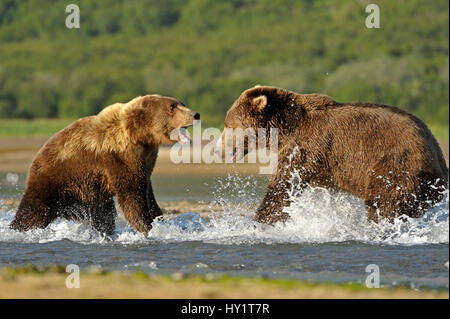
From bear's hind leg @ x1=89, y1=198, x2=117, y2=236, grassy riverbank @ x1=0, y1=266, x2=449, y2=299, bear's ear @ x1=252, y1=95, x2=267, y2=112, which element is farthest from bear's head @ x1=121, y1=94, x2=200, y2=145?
grassy riverbank @ x1=0, y1=266, x2=449, y2=299

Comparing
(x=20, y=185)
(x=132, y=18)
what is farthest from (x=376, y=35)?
(x=20, y=185)

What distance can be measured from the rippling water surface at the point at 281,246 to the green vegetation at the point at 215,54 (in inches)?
679

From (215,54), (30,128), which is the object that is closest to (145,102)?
(30,128)

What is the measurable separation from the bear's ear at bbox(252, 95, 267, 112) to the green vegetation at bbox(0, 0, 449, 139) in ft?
57.0

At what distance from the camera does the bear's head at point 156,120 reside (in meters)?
7.60

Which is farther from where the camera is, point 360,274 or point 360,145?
point 360,145

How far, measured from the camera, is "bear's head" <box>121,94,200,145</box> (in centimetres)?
760

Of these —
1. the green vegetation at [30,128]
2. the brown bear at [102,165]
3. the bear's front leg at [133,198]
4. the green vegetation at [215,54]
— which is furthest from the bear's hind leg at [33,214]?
the green vegetation at [30,128]

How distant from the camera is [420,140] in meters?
7.00

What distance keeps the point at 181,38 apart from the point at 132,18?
18.2 feet

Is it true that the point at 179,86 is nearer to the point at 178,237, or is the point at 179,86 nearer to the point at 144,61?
the point at 144,61

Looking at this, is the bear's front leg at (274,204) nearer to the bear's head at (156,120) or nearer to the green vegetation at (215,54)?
the bear's head at (156,120)

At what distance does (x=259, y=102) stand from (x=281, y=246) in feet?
4.07
